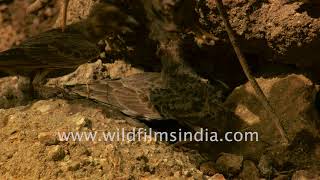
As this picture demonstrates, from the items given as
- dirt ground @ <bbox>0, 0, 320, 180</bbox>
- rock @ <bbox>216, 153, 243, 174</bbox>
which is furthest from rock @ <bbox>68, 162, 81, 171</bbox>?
rock @ <bbox>216, 153, 243, 174</bbox>

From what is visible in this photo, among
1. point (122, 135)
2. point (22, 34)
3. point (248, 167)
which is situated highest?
point (22, 34)

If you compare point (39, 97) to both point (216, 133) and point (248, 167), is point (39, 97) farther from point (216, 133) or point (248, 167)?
point (248, 167)

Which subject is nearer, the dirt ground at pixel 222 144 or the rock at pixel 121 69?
the dirt ground at pixel 222 144

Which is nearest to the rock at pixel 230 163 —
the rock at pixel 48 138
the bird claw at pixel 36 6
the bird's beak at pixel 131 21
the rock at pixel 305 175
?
the rock at pixel 305 175

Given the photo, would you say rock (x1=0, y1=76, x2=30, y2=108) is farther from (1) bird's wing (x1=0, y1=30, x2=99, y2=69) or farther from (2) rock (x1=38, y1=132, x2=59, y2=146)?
(2) rock (x1=38, y1=132, x2=59, y2=146)

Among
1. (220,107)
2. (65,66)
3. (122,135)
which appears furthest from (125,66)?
(122,135)

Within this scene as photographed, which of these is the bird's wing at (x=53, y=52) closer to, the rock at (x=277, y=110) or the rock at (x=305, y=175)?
the rock at (x=277, y=110)

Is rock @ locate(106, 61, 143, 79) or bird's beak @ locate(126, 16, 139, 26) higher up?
bird's beak @ locate(126, 16, 139, 26)
